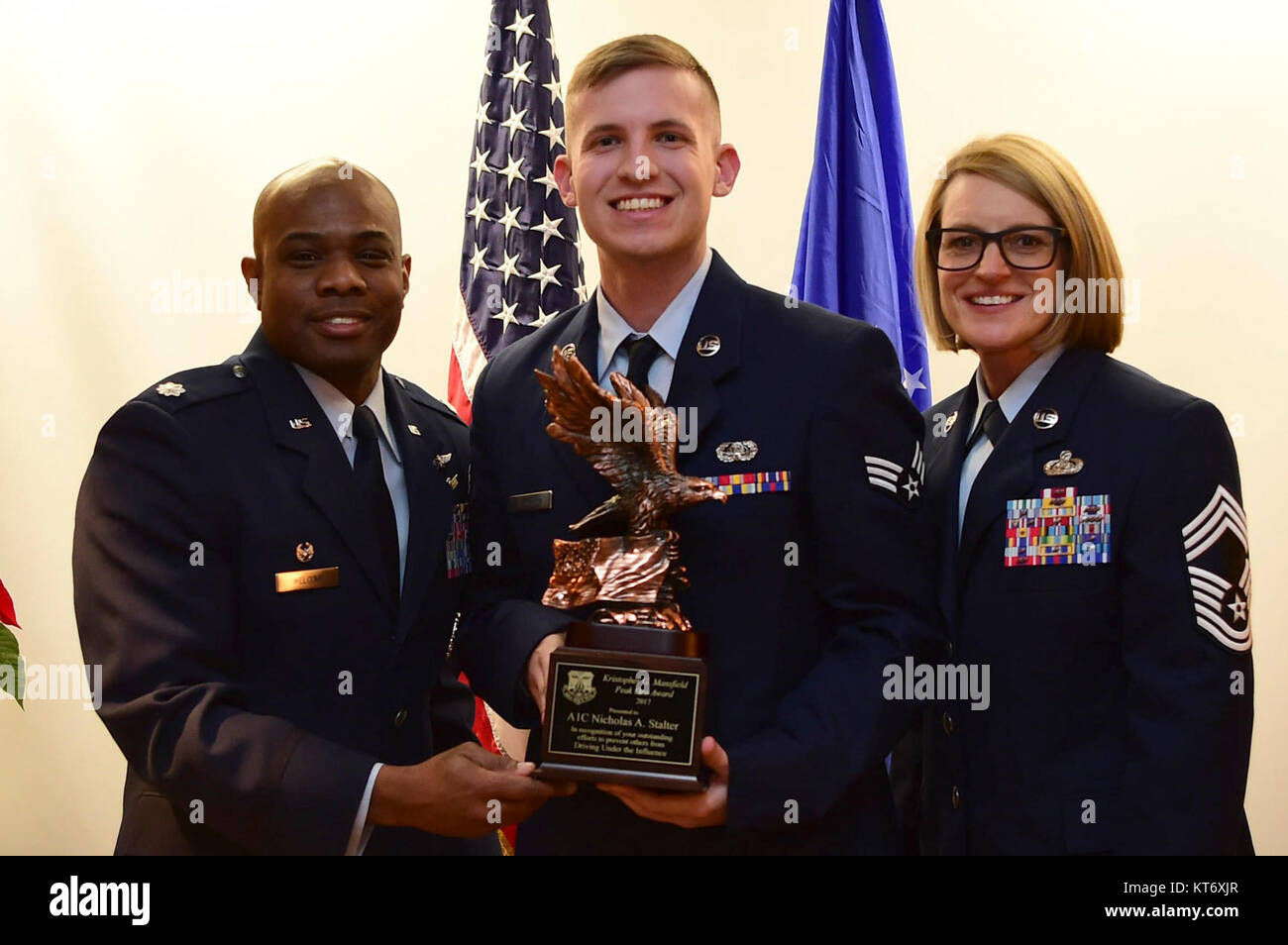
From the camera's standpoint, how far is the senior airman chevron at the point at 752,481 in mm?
Answer: 1888

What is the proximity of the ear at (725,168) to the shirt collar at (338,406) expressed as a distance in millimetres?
744

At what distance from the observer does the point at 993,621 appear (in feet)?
6.54

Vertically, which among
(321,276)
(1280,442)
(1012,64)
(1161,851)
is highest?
(1012,64)

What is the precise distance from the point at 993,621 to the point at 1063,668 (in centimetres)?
13

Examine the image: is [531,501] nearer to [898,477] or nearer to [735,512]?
[735,512]

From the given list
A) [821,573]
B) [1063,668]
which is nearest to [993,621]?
[1063,668]

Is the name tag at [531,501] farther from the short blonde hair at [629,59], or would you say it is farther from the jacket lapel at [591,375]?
the short blonde hair at [629,59]

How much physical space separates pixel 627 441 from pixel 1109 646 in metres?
0.86

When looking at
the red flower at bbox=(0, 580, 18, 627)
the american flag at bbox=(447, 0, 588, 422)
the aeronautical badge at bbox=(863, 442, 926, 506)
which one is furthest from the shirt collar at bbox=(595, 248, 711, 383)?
the red flower at bbox=(0, 580, 18, 627)

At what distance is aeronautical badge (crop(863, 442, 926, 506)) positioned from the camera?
1879 millimetres

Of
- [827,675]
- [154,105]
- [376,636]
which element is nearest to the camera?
[827,675]

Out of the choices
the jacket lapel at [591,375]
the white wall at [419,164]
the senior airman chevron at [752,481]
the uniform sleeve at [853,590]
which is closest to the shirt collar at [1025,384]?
the uniform sleeve at [853,590]

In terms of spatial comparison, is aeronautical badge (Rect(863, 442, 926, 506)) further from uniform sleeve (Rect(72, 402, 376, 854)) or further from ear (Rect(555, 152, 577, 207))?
uniform sleeve (Rect(72, 402, 376, 854))

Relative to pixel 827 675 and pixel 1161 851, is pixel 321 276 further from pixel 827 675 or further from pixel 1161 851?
pixel 1161 851
